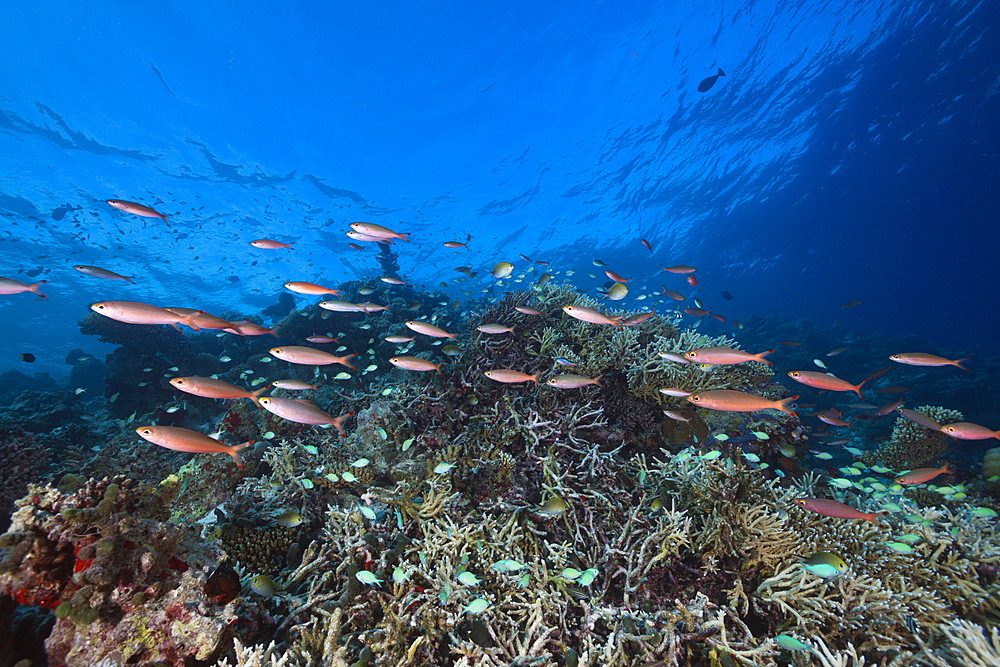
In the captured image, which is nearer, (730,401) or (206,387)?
(730,401)

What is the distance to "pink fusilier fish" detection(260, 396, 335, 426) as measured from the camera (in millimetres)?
3584

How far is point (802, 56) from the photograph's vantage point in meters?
24.3

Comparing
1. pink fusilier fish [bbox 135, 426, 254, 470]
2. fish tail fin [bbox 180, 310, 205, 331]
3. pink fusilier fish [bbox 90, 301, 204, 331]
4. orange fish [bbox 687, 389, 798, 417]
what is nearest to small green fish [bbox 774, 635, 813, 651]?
orange fish [bbox 687, 389, 798, 417]

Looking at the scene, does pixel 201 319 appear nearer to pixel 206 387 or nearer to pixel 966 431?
pixel 206 387

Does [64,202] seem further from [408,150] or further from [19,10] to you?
[408,150]

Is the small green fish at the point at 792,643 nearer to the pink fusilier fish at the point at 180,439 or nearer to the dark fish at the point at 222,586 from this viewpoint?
the dark fish at the point at 222,586

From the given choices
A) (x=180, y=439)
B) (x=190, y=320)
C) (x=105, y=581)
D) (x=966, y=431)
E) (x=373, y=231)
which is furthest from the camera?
(x=373, y=231)

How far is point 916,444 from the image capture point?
7160mm

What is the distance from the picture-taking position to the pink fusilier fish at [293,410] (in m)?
3.58

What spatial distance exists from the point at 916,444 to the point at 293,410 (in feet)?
39.7

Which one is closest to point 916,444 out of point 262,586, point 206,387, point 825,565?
point 825,565

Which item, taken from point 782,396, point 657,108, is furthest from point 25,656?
point 657,108

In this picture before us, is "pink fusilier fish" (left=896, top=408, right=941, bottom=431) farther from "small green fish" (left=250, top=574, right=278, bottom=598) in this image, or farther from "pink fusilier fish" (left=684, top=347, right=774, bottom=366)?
"small green fish" (left=250, top=574, right=278, bottom=598)

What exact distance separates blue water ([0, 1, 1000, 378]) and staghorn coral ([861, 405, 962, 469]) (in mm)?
16434
